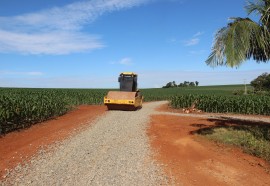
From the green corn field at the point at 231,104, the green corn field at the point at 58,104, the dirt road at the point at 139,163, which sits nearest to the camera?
the dirt road at the point at 139,163

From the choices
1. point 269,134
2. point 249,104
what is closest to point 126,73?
point 249,104

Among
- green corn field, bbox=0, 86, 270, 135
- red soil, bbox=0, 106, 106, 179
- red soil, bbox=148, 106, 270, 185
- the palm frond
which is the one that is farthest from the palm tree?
green corn field, bbox=0, 86, 270, 135

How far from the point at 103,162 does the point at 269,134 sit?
28.1ft

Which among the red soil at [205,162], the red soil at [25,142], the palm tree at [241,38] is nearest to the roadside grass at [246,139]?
the red soil at [205,162]

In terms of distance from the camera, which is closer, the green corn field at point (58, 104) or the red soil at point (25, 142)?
the red soil at point (25, 142)

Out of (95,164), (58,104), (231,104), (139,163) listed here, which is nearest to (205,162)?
(139,163)

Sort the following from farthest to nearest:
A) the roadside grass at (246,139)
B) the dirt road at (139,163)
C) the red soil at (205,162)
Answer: the roadside grass at (246,139) < the red soil at (205,162) < the dirt road at (139,163)

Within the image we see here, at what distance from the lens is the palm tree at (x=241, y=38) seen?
A: 10031 mm

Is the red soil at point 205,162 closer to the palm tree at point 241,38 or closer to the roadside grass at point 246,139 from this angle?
the roadside grass at point 246,139

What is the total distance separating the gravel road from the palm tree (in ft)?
13.4

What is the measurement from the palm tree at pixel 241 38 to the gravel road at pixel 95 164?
13.4 feet

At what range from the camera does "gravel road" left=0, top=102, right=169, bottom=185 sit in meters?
7.46

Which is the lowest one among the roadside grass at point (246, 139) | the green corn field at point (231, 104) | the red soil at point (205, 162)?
the red soil at point (205, 162)

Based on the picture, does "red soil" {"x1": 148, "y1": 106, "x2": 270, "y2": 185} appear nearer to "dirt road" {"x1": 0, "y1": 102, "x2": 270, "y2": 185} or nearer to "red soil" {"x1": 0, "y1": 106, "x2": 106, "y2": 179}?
"dirt road" {"x1": 0, "y1": 102, "x2": 270, "y2": 185}
